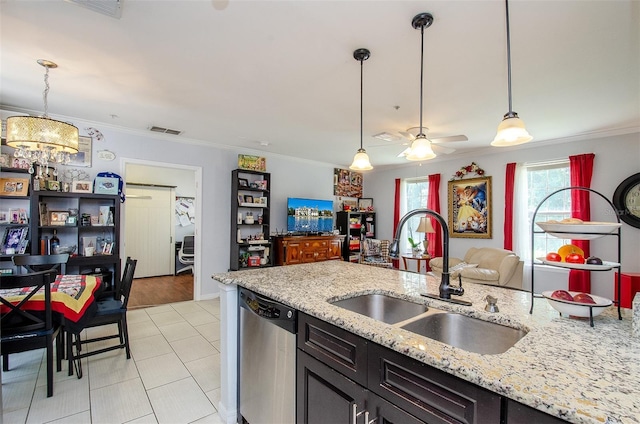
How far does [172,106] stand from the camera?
320 centimetres

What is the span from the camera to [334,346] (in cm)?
125

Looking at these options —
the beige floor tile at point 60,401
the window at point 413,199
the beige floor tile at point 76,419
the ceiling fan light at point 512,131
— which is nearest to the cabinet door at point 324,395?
the ceiling fan light at point 512,131

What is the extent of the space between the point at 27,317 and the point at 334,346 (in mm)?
2359

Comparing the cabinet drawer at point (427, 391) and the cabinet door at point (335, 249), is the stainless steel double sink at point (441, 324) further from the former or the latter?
the cabinet door at point (335, 249)

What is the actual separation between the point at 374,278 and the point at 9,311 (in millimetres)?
2577

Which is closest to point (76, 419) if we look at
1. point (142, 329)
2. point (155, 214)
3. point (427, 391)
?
point (142, 329)

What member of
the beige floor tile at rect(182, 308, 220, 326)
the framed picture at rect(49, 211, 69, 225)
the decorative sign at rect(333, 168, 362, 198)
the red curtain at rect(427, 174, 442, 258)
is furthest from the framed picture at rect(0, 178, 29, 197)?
the red curtain at rect(427, 174, 442, 258)

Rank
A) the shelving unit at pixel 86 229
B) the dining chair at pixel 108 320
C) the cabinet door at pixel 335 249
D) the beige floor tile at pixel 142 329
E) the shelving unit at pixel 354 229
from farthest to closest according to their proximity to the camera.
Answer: the shelving unit at pixel 354 229
the cabinet door at pixel 335 249
the shelving unit at pixel 86 229
the beige floor tile at pixel 142 329
the dining chair at pixel 108 320

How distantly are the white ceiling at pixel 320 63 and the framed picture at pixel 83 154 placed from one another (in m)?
0.31

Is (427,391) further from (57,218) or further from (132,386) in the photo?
(57,218)

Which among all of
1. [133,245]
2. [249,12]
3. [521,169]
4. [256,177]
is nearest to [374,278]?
[249,12]

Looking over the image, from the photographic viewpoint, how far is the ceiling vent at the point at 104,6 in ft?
5.25

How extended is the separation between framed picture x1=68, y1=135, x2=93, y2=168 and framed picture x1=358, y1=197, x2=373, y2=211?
16.8ft

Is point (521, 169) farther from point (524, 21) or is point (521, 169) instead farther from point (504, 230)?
point (524, 21)
